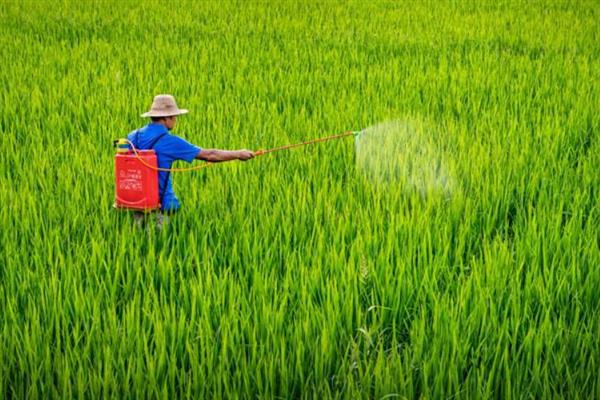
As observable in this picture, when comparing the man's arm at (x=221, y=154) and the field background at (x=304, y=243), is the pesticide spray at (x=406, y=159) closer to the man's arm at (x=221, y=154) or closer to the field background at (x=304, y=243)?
the field background at (x=304, y=243)

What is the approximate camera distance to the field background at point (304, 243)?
1.70m

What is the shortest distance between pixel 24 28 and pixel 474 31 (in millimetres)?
4744

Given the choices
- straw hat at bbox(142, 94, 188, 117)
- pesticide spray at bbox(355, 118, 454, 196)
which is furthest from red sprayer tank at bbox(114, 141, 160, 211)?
pesticide spray at bbox(355, 118, 454, 196)

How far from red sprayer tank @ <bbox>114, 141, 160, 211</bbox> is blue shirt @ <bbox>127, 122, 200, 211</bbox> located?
0.26 feet

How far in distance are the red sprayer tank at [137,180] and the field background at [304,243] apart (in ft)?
0.48

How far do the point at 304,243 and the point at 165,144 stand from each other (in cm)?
59

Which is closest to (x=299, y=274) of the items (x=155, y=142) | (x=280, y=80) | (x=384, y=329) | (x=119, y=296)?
(x=384, y=329)

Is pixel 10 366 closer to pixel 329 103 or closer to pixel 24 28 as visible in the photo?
pixel 329 103

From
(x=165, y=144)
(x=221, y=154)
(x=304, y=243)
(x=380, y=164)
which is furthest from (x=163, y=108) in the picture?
(x=380, y=164)

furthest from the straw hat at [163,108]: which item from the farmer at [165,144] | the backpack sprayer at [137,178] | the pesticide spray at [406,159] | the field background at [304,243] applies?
the pesticide spray at [406,159]

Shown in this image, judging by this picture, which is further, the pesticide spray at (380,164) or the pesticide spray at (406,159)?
the pesticide spray at (406,159)

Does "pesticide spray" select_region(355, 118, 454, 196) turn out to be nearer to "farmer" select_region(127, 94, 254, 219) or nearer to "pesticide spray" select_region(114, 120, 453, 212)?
"pesticide spray" select_region(114, 120, 453, 212)

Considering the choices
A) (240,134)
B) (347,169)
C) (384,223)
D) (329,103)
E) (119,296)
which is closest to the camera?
(119,296)

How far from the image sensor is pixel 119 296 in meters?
2.17
